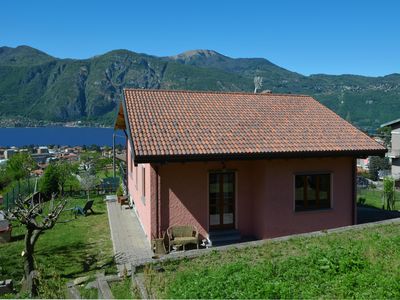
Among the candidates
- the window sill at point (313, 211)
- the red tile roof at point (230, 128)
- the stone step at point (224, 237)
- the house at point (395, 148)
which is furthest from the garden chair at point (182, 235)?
the house at point (395, 148)

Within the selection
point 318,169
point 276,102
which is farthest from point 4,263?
point 276,102

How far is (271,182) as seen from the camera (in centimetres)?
1164

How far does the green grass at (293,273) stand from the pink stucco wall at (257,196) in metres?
2.26

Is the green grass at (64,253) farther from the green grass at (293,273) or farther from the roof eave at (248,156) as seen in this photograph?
the roof eave at (248,156)

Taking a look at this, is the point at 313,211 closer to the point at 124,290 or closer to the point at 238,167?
the point at 238,167

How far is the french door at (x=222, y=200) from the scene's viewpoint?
465 inches

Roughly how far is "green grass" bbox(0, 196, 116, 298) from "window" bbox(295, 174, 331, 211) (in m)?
6.39

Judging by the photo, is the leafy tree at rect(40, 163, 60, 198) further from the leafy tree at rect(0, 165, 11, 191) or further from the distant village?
the distant village

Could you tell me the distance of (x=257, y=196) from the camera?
11906mm

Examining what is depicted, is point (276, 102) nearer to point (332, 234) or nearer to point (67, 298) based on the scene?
point (332, 234)

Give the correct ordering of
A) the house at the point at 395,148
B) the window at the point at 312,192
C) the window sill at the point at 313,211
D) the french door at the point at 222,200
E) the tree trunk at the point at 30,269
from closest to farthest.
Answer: the tree trunk at the point at 30,269
the french door at the point at 222,200
the window sill at the point at 313,211
the window at the point at 312,192
the house at the point at 395,148

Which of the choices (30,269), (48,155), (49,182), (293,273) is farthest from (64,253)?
(48,155)

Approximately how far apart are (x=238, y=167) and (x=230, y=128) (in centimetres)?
140

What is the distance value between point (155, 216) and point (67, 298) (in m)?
4.36
